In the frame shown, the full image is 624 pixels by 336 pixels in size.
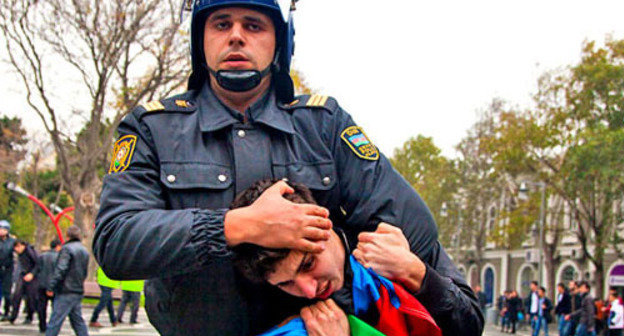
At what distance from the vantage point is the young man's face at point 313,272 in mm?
1906

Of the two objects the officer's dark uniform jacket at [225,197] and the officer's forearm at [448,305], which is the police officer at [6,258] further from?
the officer's forearm at [448,305]

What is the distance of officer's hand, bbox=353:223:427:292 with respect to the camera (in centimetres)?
201

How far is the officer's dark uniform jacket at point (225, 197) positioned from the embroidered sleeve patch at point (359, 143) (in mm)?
12

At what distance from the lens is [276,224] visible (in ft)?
5.85

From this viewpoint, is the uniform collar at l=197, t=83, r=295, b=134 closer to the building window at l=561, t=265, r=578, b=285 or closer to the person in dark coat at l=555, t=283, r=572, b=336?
the person in dark coat at l=555, t=283, r=572, b=336

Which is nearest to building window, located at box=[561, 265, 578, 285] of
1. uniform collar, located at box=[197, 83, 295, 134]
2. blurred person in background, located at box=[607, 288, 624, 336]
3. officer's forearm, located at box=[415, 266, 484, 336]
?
blurred person in background, located at box=[607, 288, 624, 336]

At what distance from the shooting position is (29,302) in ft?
45.2

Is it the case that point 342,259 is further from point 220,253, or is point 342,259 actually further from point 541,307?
point 541,307

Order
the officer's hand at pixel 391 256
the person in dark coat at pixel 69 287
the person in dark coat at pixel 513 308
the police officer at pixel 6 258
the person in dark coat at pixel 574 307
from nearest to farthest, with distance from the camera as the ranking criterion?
the officer's hand at pixel 391 256 < the person in dark coat at pixel 69 287 < the police officer at pixel 6 258 < the person in dark coat at pixel 574 307 < the person in dark coat at pixel 513 308

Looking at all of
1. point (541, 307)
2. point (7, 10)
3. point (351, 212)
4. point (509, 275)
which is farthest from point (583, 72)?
point (509, 275)

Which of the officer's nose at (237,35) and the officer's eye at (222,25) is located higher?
the officer's eye at (222,25)

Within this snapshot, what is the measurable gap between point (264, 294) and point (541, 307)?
70.5 feet

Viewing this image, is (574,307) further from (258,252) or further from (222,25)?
(258,252)

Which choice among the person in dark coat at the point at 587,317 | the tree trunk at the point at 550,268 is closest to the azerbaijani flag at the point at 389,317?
the person in dark coat at the point at 587,317
